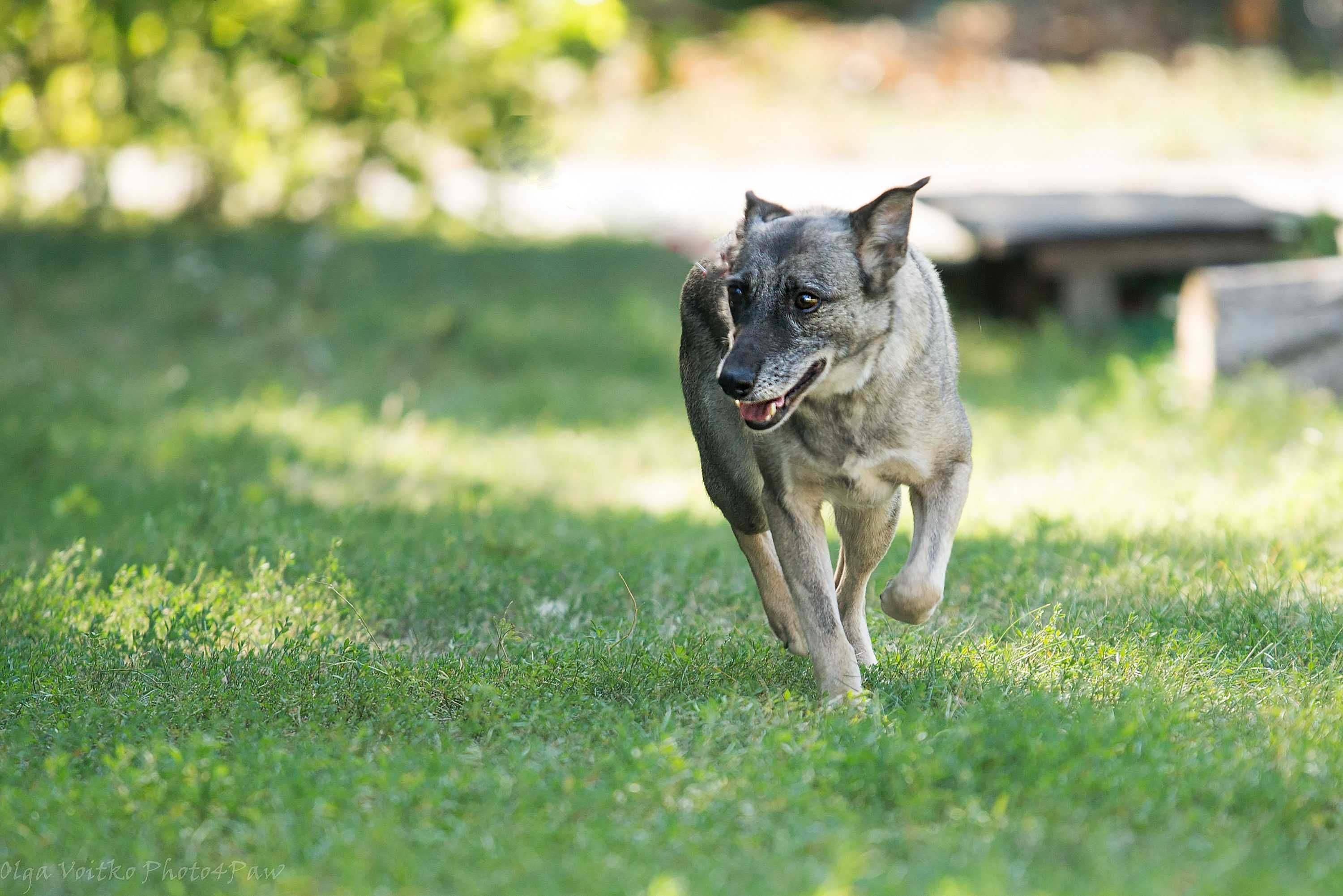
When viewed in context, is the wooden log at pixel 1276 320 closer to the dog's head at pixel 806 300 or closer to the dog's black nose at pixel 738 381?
the dog's head at pixel 806 300

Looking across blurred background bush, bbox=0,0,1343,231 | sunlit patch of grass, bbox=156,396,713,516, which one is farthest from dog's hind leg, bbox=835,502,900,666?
blurred background bush, bbox=0,0,1343,231

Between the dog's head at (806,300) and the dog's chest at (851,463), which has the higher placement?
the dog's head at (806,300)

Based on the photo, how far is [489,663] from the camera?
430cm

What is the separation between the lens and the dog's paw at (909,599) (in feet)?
13.2

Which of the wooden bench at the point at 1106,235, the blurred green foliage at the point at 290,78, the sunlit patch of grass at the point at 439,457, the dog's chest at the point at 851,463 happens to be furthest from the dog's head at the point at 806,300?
the wooden bench at the point at 1106,235

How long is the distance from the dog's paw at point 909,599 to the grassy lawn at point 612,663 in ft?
0.65

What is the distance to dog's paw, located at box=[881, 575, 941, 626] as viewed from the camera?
13.2ft

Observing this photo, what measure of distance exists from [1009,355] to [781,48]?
1275cm

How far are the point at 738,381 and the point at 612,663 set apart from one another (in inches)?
38.4

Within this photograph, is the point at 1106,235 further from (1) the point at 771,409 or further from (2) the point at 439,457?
(1) the point at 771,409

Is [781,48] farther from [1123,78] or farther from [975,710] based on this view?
[975,710]

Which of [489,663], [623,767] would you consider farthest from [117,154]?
[623,767]

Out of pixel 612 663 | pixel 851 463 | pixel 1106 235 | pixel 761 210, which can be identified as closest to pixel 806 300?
pixel 851 463

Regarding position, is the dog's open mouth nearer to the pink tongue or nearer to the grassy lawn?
the pink tongue
